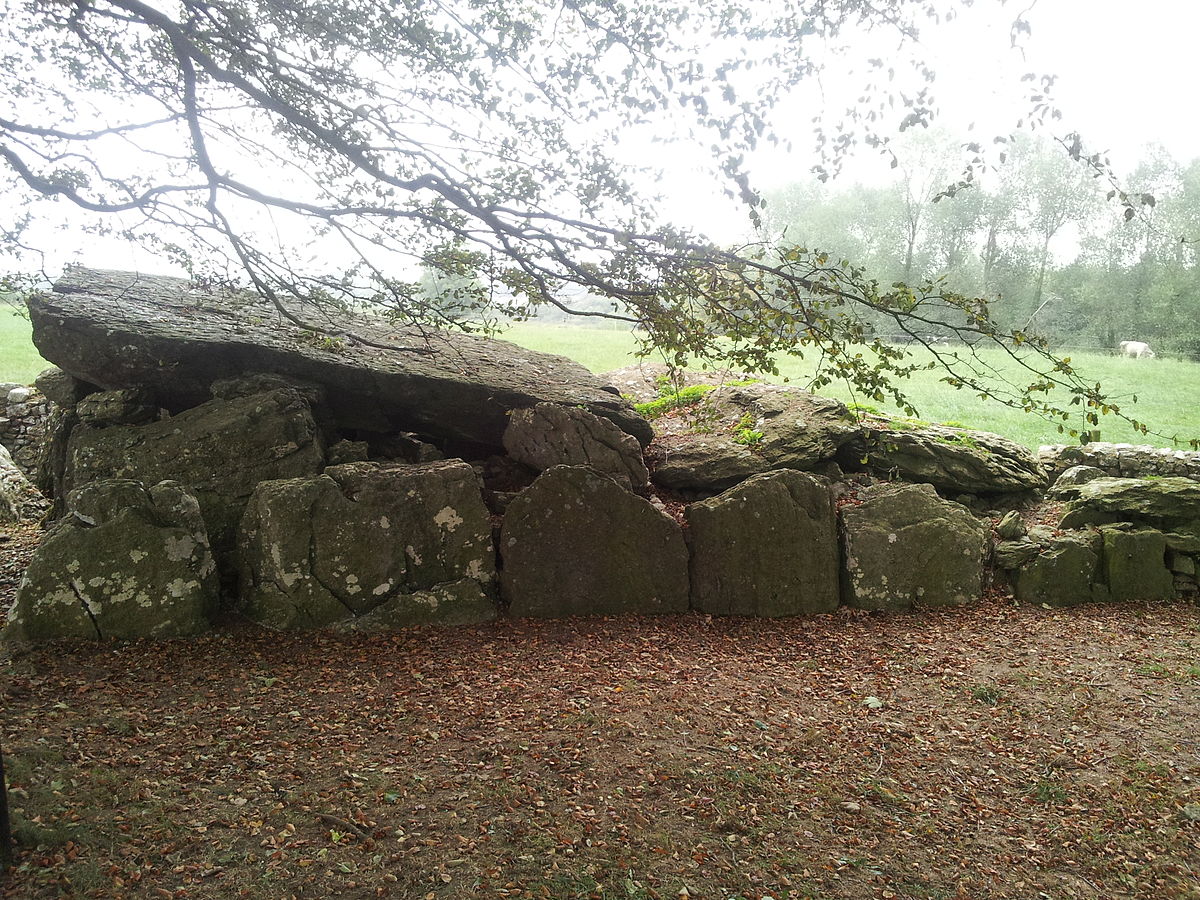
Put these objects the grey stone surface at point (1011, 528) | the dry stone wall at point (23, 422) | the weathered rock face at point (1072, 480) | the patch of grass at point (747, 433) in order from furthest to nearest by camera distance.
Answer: the dry stone wall at point (23, 422)
the weathered rock face at point (1072, 480)
the patch of grass at point (747, 433)
the grey stone surface at point (1011, 528)

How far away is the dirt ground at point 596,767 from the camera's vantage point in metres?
3.66

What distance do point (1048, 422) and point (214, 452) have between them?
10558 millimetres

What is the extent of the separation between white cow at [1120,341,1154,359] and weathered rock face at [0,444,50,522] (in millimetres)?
21402

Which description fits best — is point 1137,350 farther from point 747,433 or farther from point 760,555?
point 760,555

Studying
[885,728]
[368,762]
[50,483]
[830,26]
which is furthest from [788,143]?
[50,483]

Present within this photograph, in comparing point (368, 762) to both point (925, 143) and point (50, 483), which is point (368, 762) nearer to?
point (50, 483)

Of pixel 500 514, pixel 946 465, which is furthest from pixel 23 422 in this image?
pixel 946 465

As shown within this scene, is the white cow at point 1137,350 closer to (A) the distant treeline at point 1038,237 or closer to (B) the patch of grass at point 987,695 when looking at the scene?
(A) the distant treeline at point 1038,237

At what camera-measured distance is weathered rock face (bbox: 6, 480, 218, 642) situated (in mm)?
5754

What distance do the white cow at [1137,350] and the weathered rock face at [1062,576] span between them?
1209 cm

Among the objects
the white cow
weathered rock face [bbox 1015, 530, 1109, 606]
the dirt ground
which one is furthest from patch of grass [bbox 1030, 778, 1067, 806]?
the white cow

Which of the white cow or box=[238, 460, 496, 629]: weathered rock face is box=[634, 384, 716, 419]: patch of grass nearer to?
box=[238, 460, 496, 629]: weathered rock face

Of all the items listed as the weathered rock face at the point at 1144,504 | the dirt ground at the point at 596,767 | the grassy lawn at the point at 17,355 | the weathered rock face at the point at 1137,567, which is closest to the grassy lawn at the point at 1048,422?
the weathered rock face at the point at 1144,504

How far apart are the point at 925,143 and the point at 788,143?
43.3 feet
